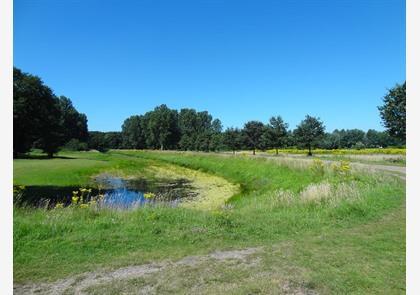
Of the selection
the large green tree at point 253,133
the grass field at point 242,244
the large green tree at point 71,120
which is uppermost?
the large green tree at point 71,120

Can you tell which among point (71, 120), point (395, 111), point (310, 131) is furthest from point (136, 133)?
point (395, 111)

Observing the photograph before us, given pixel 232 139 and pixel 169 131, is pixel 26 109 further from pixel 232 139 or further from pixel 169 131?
pixel 169 131

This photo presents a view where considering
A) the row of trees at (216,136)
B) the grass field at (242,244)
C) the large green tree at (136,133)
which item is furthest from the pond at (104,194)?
the large green tree at (136,133)

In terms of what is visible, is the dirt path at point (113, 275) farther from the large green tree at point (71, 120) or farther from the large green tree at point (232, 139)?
the large green tree at point (71, 120)

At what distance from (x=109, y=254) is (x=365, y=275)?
16.6ft

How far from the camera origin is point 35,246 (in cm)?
712

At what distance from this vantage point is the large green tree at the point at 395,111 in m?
31.0

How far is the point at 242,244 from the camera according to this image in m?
7.52

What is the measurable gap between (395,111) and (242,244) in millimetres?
30706

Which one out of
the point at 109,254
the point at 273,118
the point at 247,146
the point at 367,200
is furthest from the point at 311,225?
the point at 247,146

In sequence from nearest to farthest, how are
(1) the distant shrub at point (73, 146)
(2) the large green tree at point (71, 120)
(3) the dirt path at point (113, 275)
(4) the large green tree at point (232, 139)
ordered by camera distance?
(3) the dirt path at point (113, 275), (4) the large green tree at point (232, 139), (1) the distant shrub at point (73, 146), (2) the large green tree at point (71, 120)
